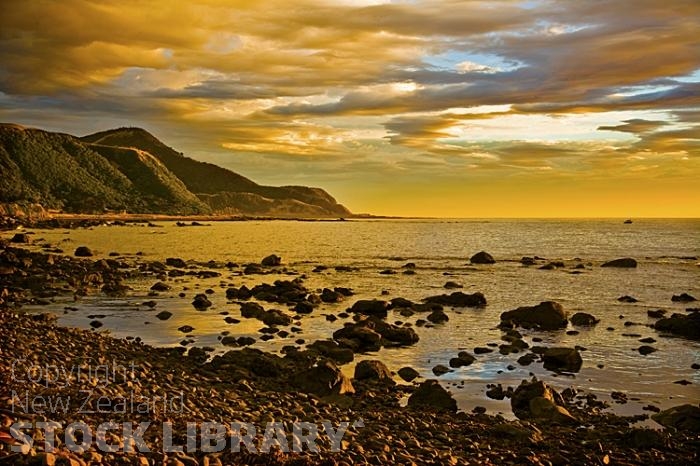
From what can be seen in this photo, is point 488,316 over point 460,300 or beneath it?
beneath

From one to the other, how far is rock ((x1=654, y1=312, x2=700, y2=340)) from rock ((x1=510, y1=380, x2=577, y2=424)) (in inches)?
566

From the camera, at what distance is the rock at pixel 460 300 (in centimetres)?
3575

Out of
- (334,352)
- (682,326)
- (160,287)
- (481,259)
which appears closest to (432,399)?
(334,352)

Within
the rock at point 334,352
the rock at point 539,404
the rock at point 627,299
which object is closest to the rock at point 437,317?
the rock at point 334,352

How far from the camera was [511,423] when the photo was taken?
45.9 ft

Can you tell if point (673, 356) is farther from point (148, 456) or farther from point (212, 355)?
point (148, 456)

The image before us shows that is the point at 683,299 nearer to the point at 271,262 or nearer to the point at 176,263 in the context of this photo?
the point at 271,262

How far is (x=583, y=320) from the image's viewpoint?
30641mm

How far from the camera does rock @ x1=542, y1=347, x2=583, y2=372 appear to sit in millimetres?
20828

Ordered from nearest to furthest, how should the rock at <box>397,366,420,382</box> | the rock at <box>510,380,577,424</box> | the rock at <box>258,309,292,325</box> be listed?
the rock at <box>510,380,577,424</box>
the rock at <box>397,366,420,382</box>
the rock at <box>258,309,292,325</box>

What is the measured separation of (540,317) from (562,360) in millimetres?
8920

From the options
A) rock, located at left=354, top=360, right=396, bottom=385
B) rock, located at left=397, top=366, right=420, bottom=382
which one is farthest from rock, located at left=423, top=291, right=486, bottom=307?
rock, located at left=354, top=360, right=396, bottom=385

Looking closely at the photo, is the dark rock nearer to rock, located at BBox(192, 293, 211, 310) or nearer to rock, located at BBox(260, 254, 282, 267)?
Result: rock, located at BBox(260, 254, 282, 267)

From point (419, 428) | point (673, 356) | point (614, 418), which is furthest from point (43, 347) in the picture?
point (673, 356)
